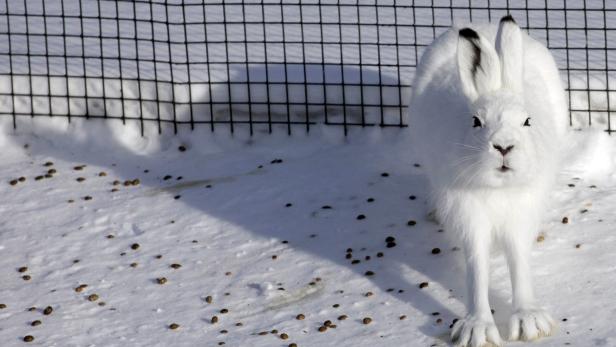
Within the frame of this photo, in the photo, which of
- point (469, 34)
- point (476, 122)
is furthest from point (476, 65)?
point (476, 122)

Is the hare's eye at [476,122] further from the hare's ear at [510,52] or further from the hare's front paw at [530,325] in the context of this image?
the hare's front paw at [530,325]

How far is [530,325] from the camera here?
6.04 metres

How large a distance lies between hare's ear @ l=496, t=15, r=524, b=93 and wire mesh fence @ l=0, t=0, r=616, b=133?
6.80 ft

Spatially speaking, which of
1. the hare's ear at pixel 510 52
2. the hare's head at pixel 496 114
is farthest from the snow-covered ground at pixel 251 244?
the hare's ear at pixel 510 52

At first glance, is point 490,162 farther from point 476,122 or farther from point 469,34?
point 469,34

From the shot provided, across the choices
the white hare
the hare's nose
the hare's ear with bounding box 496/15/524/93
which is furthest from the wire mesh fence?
the hare's nose

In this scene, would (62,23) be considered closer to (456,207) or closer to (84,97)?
(84,97)

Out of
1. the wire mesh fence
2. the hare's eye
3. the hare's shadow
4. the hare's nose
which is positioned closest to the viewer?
the hare's nose

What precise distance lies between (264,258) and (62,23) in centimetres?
290

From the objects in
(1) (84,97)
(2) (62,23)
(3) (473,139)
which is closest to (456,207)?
(3) (473,139)

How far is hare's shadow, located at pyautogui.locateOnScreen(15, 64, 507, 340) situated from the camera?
21.8 ft

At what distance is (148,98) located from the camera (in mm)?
8508

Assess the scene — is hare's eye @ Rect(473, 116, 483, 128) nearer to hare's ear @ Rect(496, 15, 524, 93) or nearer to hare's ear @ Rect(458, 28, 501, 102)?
hare's ear @ Rect(458, 28, 501, 102)

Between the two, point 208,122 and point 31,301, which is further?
point 208,122
